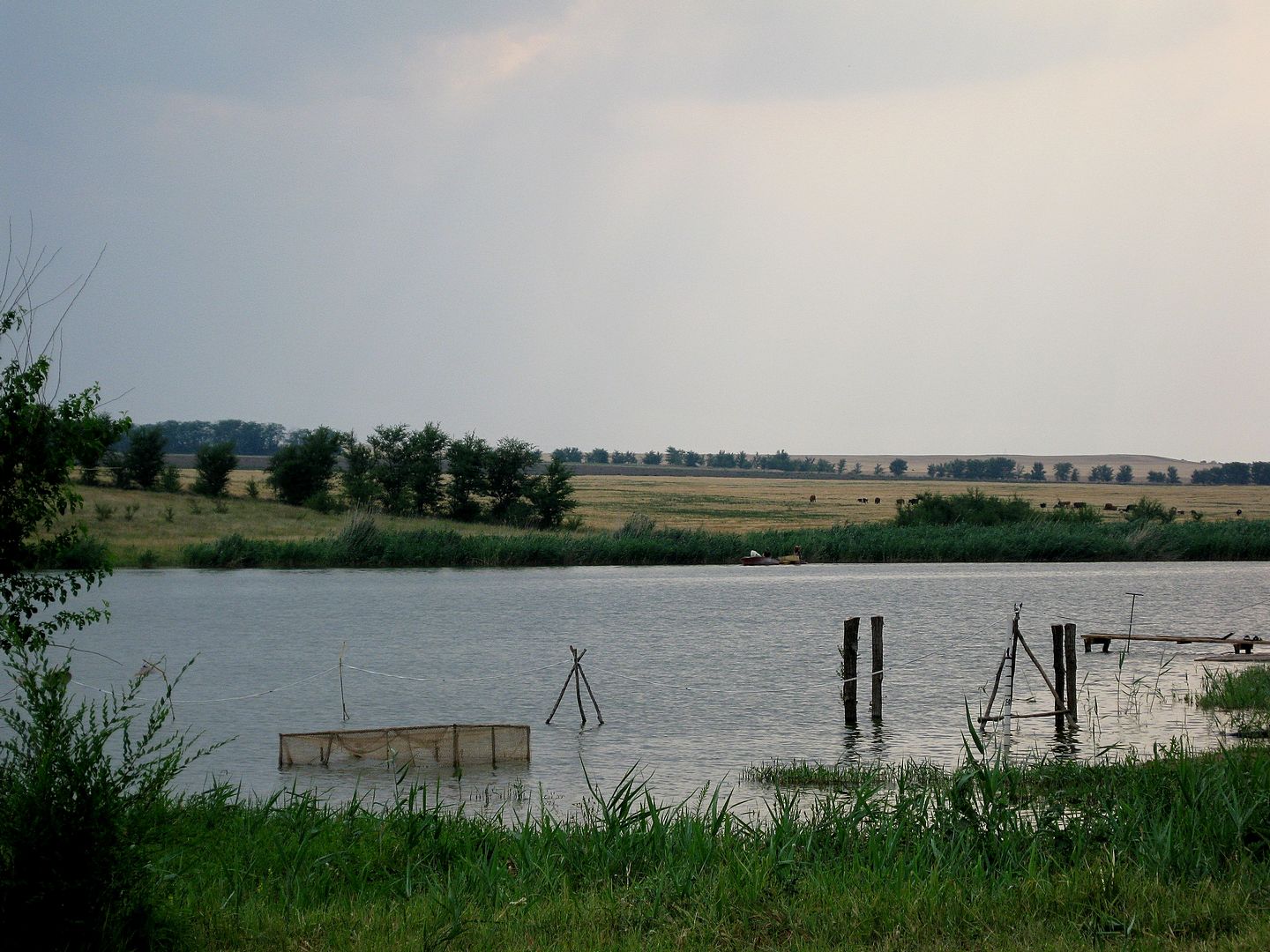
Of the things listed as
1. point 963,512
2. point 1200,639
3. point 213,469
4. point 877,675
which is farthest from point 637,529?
point 877,675

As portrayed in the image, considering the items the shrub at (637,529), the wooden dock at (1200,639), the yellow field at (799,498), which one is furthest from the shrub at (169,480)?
the wooden dock at (1200,639)

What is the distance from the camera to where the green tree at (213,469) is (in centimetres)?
9444

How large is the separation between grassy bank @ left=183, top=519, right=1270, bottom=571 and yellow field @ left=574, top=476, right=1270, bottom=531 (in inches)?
413

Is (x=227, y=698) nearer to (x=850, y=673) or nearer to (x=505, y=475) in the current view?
(x=850, y=673)

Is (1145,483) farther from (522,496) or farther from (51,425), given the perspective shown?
(51,425)

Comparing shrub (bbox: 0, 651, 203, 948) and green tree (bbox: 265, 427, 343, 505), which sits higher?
green tree (bbox: 265, 427, 343, 505)

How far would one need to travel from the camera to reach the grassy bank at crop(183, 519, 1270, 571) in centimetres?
6694

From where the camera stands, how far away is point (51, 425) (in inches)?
451

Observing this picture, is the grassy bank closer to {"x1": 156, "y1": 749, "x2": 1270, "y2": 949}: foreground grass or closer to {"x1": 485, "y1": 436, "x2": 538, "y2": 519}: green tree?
{"x1": 485, "y1": 436, "x2": 538, "y2": 519}: green tree

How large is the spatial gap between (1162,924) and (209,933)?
568 cm

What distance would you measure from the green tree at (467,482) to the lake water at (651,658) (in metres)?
24.8

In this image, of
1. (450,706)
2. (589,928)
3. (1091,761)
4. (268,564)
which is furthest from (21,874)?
(268,564)

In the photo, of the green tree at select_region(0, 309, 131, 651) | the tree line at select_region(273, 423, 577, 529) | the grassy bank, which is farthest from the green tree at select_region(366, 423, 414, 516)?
the green tree at select_region(0, 309, 131, 651)

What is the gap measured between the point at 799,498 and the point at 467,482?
5767 centimetres
